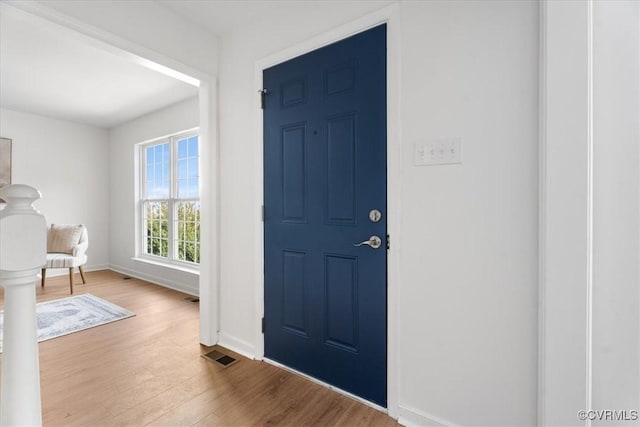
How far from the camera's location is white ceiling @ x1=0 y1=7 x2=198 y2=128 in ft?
8.16

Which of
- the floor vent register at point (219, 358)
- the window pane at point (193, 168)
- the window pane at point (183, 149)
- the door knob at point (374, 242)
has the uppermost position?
the window pane at point (183, 149)

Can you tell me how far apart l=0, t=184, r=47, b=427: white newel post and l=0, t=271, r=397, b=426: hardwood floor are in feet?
4.19

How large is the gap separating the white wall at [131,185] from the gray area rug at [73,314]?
2.68ft

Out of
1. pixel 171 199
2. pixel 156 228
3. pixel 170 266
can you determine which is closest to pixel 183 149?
pixel 171 199

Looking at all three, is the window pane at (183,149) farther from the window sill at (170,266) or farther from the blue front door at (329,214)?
the blue front door at (329,214)

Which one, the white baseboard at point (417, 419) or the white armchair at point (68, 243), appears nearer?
the white baseboard at point (417, 419)

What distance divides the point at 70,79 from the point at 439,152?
3.97 metres

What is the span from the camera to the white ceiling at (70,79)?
2488mm

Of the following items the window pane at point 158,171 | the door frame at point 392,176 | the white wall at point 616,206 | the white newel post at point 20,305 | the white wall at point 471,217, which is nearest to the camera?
the white newel post at point 20,305

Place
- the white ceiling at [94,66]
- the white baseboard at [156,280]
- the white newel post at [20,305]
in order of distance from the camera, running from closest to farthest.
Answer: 1. the white newel post at [20,305]
2. the white ceiling at [94,66]
3. the white baseboard at [156,280]

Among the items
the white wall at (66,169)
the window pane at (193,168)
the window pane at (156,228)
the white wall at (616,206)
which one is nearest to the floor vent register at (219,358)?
the white wall at (616,206)

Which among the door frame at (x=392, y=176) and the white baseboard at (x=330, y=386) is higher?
the door frame at (x=392, y=176)

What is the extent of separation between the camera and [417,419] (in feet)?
5.11

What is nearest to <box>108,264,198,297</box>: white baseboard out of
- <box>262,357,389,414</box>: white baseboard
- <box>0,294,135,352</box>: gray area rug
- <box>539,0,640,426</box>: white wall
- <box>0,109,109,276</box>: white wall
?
<box>0,109,109,276</box>: white wall
